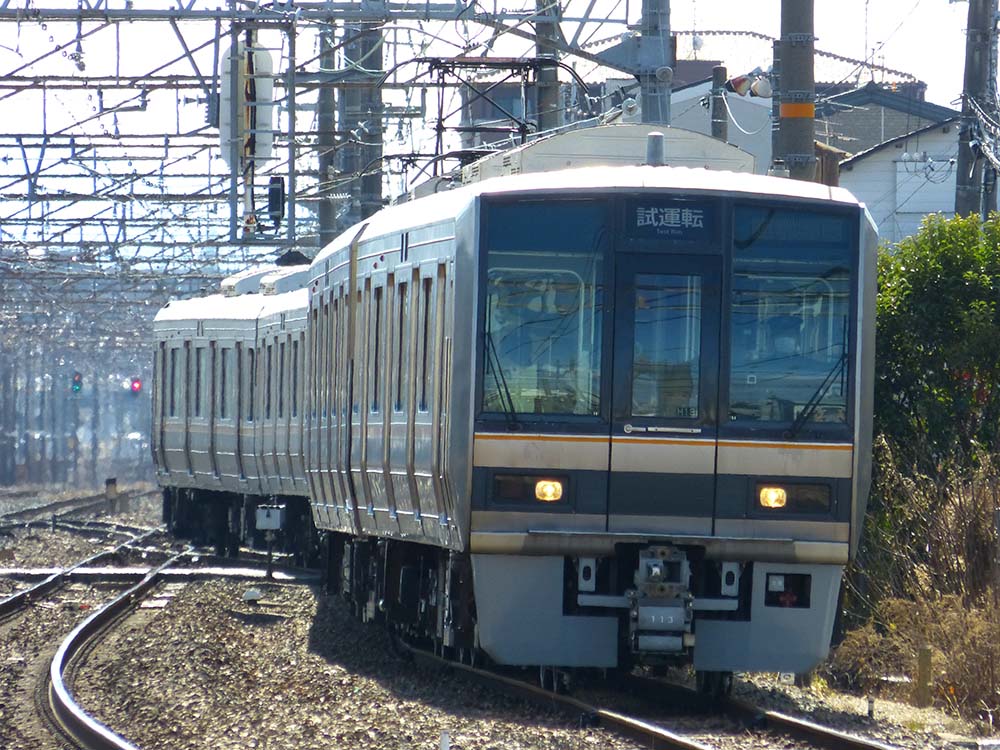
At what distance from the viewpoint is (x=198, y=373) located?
25.2m

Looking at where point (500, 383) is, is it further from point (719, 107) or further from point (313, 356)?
point (719, 107)

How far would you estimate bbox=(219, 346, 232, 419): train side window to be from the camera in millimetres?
23906

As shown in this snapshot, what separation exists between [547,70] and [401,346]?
10841 mm

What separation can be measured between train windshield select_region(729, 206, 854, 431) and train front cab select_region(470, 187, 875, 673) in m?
0.01

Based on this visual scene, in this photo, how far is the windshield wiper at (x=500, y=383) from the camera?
9883 millimetres

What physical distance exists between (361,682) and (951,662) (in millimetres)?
3473

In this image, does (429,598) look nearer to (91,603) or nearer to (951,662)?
(951,662)

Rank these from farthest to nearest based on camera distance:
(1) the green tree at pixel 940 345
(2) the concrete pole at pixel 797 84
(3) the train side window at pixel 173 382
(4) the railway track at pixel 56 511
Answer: (4) the railway track at pixel 56 511
(3) the train side window at pixel 173 382
(2) the concrete pole at pixel 797 84
(1) the green tree at pixel 940 345

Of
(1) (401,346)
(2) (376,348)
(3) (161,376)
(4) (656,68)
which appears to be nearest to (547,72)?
(4) (656,68)

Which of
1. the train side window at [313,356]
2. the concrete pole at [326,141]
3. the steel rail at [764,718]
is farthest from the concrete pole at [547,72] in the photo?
the steel rail at [764,718]

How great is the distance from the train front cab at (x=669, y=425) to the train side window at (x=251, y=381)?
12.8m

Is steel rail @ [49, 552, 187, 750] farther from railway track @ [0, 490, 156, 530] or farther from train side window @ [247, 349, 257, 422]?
railway track @ [0, 490, 156, 530]

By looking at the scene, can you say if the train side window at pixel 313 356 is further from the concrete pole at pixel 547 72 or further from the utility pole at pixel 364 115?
the utility pole at pixel 364 115

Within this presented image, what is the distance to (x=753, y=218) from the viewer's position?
10.1m
